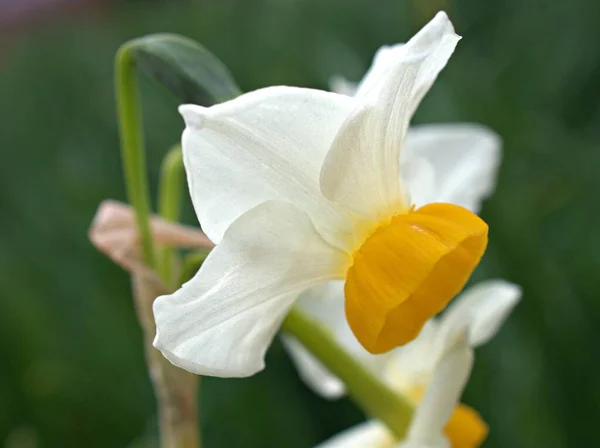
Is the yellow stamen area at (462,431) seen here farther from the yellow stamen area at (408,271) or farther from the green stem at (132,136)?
the green stem at (132,136)

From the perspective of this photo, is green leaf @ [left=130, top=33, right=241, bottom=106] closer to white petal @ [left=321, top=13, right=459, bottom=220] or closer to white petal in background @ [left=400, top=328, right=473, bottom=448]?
white petal @ [left=321, top=13, right=459, bottom=220]

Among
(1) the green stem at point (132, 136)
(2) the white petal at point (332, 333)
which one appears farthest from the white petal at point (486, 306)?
(1) the green stem at point (132, 136)

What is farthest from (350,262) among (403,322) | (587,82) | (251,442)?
(587,82)

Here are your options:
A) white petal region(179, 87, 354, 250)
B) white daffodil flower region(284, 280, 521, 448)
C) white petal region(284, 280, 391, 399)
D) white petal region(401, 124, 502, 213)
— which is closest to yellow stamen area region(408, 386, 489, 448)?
white daffodil flower region(284, 280, 521, 448)

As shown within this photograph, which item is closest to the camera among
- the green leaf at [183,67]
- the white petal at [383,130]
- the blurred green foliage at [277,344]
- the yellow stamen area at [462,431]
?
the white petal at [383,130]

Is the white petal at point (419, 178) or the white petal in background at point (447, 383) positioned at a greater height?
the white petal at point (419, 178)

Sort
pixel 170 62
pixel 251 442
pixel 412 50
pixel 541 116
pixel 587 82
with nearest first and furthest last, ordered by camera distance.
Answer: pixel 412 50, pixel 170 62, pixel 251 442, pixel 541 116, pixel 587 82

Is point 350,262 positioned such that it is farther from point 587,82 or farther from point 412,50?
point 587,82

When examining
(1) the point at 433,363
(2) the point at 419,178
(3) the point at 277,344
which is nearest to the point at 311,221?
(2) the point at 419,178
